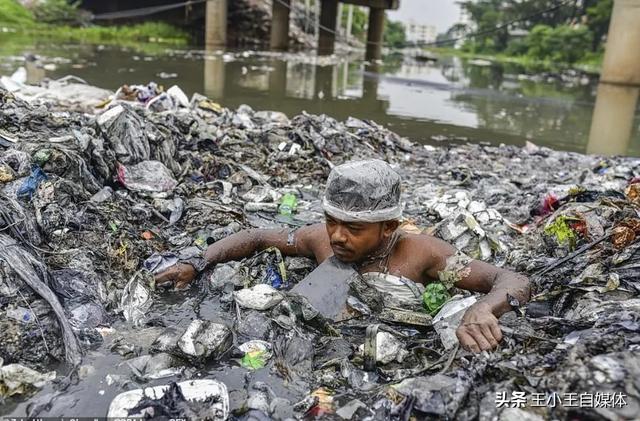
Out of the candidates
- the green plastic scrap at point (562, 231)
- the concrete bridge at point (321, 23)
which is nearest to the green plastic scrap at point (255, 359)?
the green plastic scrap at point (562, 231)

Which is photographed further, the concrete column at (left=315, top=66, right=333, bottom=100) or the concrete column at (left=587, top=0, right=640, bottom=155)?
the concrete column at (left=587, top=0, right=640, bottom=155)

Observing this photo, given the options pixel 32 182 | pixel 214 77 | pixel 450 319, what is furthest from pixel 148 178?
pixel 214 77

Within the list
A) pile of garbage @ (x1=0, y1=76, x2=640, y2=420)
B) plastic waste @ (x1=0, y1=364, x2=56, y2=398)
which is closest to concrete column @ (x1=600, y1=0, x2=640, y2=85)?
pile of garbage @ (x1=0, y1=76, x2=640, y2=420)

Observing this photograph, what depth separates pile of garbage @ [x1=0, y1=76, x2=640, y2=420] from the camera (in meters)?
1.81

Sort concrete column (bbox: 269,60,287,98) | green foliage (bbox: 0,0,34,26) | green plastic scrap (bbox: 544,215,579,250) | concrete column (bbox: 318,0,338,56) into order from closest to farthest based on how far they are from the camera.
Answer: green plastic scrap (bbox: 544,215,579,250) < concrete column (bbox: 269,60,287,98) < concrete column (bbox: 318,0,338,56) < green foliage (bbox: 0,0,34,26)

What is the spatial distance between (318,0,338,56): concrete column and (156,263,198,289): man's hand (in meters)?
18.9

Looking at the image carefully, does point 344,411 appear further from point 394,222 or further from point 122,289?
point 122,289

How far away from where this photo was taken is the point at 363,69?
1769cm

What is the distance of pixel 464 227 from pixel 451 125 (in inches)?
238

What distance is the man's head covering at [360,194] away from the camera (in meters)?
2.30

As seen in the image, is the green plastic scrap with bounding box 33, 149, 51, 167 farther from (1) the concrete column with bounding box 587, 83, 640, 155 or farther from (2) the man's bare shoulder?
(1) the concrete column with bounding box 587, 83, 640, 155

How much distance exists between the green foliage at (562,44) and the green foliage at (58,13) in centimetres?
3223

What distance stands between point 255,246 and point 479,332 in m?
1.40

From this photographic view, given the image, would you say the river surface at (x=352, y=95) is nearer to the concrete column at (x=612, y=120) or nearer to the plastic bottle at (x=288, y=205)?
the concrete column at (x=612, y=120)
